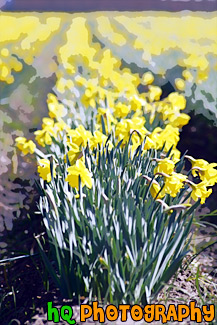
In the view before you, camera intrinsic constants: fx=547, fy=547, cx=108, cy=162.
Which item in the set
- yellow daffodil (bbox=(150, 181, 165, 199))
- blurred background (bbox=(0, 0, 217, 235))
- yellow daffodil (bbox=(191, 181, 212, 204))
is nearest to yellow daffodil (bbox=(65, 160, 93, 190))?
yellow daffodil (bbox=(150, 181, 165, 199))

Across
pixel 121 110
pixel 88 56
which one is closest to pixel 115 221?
pixel 121 110

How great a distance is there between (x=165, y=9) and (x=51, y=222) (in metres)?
4.87

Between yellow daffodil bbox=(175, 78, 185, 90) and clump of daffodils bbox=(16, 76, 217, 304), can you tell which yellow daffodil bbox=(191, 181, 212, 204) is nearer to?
clump of daffodils bbox=(16, 76, 217, 304)

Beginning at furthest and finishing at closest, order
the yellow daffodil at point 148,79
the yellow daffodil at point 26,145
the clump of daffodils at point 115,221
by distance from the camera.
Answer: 1. the yellow daffodil at point 148,79
2. the yellow daffodil at point 26,145
3. the clump of daffodils at point 115,221

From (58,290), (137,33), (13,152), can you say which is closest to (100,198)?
(58,290)

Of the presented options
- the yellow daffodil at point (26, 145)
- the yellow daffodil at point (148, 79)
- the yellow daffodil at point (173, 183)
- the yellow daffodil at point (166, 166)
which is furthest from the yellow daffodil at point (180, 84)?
the yellow daffodil at point (173, 183)

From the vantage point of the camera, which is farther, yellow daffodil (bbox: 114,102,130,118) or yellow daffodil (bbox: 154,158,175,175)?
yellow daffodil (bbox: 114,102,130,118)

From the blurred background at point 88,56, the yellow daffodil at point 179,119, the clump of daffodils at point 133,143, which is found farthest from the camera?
the blurred background at point 88,56

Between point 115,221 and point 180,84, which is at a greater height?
point 180,84

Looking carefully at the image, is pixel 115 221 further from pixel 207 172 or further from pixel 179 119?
pixel 179 119

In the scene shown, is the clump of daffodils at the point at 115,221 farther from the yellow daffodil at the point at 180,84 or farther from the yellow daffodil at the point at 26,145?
the yellow daffodil at the point at 180,84

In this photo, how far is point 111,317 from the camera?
7.52 feet

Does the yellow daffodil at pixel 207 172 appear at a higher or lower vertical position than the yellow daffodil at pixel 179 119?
lower

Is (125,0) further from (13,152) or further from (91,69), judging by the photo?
(13,152)
